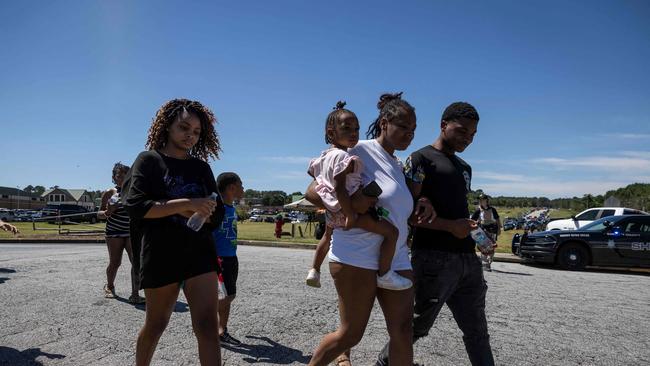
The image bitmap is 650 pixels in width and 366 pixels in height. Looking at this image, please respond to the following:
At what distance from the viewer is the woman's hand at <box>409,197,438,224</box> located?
281cm

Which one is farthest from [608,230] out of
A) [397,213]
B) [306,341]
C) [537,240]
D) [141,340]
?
[141,340]

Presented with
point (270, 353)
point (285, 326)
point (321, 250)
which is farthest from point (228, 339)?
point (321, 250)

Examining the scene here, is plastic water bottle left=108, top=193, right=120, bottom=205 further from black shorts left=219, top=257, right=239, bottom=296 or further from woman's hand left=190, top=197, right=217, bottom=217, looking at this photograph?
woman's hand left=190, top=197, right=217, bottom=217

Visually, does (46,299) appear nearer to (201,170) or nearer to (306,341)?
(306,341)

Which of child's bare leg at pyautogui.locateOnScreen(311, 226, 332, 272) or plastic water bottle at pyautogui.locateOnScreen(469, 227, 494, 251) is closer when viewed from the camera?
plastic water bottle at pyautogui.locateOnScreen(469, 227, 494, 251)

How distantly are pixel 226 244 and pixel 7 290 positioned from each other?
419 centimetres

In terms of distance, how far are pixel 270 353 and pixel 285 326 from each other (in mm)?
870

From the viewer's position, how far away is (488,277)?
30.7ft

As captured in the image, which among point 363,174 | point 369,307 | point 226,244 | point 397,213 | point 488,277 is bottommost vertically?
point 488,277

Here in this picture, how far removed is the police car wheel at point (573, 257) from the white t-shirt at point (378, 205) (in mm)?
11660

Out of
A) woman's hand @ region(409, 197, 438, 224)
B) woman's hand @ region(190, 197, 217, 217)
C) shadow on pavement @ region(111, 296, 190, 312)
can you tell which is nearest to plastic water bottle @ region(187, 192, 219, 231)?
woman's hand @ region(190, 197, 217, 217)

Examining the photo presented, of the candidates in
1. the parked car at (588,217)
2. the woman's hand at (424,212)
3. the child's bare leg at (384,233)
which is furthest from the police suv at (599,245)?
the child's bare leg at (384,233)

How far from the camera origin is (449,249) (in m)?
2.96

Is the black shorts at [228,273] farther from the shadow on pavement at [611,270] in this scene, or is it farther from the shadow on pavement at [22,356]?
the shadow on pavement at [611,270]
